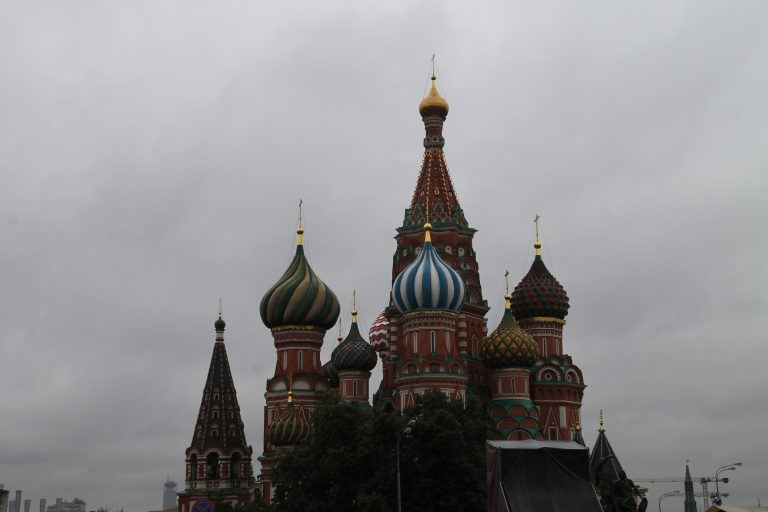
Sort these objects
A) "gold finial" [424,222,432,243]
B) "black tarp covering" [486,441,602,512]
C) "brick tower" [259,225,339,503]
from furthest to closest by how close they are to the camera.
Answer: "brick tower" [259,225,339,503], "gold finial" [424,222,432,243], "black tarp covering" [486,441,602,512]

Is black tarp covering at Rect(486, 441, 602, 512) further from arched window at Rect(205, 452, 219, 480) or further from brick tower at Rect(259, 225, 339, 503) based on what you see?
arched window at Rect(205, 452, 219, 480)

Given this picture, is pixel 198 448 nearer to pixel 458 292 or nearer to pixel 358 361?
pixel 358 361

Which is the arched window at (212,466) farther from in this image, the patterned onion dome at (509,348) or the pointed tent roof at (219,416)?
the patterned onion dome at (509,348)

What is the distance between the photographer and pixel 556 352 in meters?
59.6

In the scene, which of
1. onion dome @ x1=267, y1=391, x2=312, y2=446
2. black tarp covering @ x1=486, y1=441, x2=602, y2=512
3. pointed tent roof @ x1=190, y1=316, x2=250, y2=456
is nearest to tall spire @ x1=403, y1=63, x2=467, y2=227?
onion dome @ x1=267, y1=391, x2=312, y2=446

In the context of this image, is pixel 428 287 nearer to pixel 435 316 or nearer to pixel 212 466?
pixel 435 316

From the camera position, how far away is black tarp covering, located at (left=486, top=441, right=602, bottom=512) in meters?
26.1

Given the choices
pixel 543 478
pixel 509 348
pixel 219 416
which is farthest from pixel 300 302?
pixel 543 478

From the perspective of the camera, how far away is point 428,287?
168 feet

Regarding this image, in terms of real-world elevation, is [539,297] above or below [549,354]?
above

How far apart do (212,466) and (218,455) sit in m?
0.93

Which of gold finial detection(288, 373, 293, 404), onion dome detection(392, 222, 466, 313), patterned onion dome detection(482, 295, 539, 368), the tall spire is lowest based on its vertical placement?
gold finial detection(288, 373, 293, 404)

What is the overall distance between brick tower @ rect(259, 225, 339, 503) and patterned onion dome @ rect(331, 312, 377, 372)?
1838mm

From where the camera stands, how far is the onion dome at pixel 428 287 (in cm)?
5138
